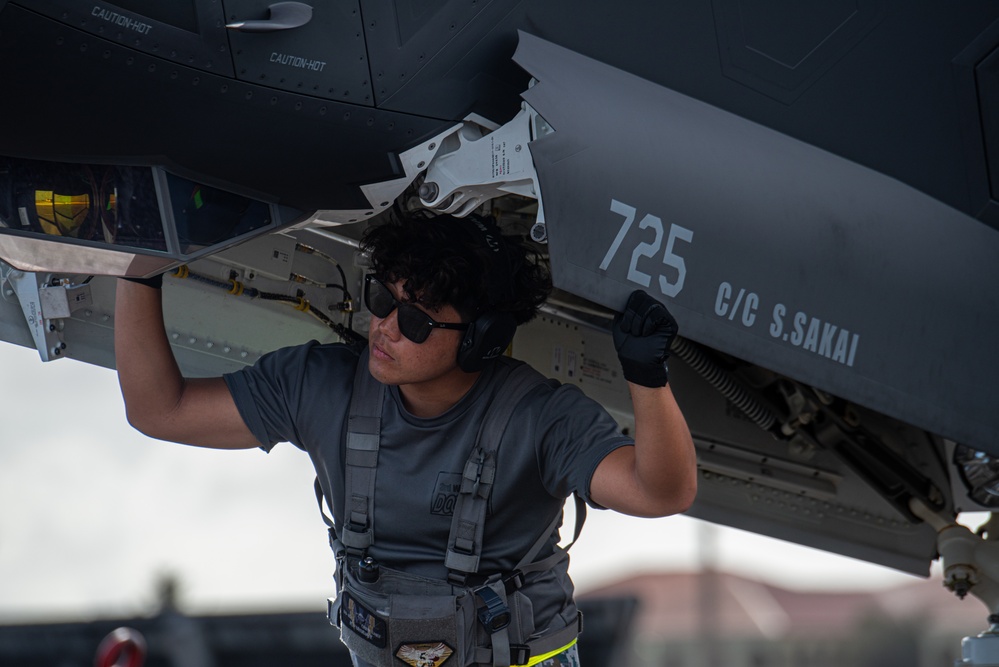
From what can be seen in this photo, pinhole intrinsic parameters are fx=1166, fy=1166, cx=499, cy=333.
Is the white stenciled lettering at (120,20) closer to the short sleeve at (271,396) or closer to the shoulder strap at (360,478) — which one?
the short sleeve at (271,396)

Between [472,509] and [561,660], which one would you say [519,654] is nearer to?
[561,660]

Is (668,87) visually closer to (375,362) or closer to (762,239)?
(762,239)

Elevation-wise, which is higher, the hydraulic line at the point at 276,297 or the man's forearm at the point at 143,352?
the hydraulic line at the point at 276,297

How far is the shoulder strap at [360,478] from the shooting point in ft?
8.38

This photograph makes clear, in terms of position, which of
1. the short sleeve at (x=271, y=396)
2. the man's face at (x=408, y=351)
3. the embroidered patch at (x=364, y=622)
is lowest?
the embroidered patch at (x=364, y=622)

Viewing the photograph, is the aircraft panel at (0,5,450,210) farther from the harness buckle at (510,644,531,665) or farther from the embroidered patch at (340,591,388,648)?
the harness buckle at (510,644,531,665)

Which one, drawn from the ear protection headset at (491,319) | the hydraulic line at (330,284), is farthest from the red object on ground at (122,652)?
the hydraulic line at (330,284)

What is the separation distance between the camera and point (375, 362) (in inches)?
99.3

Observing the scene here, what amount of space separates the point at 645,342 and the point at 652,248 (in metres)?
0.37

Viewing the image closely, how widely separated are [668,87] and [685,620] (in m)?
30.0

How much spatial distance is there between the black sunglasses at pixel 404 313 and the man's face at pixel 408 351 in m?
0.01

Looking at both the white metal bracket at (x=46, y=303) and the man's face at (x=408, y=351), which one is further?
the white metal bracket at (x=46, y=303)

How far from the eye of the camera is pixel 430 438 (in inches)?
102

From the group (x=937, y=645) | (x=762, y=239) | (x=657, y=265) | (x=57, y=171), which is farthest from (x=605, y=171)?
(x=937, y=645)
